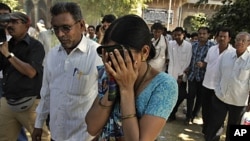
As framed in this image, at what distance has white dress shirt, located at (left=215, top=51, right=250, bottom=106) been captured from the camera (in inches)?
153

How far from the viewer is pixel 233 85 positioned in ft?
13.0

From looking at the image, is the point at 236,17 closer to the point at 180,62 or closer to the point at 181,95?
the point at 180,62

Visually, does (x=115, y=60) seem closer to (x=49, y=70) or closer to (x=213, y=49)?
(x=49, y=70)

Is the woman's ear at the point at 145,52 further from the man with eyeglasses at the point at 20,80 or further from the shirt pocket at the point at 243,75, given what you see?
the shirt pocket at the point at 243,75

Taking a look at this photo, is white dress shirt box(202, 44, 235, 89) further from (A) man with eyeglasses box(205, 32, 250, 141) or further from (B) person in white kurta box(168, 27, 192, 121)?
(B) person in white kurta box(168, 27, 192, 121)

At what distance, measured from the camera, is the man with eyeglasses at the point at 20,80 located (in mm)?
2682

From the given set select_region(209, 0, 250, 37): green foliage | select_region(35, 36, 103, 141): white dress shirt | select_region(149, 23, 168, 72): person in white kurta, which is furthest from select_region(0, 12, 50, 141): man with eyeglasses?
select_region(209, 0, 250, 37): green foliage

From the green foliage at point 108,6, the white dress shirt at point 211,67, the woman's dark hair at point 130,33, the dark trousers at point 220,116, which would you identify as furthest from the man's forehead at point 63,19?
the green foliage at point 108,6

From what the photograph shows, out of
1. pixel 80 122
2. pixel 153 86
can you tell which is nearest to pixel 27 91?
pixel 80 122

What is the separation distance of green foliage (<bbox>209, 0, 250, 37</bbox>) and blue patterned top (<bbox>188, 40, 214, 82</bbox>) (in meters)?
0.87

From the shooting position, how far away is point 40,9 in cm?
3003

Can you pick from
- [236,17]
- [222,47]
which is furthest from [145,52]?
[236,17]

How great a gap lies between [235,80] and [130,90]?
3.02 meters

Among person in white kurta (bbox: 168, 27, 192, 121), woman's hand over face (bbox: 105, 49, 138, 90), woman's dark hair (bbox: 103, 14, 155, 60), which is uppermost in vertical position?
woman's dark hair (bbox: 103, 14, 155, 60)
